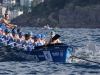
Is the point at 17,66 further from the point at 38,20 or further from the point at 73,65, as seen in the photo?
the point at 38,20

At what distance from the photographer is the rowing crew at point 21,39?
24.5 m

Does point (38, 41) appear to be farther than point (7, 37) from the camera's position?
No

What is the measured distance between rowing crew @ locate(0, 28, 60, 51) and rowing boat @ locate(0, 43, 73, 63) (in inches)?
19.8

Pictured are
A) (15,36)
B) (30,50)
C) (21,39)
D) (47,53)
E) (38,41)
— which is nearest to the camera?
(47,53)

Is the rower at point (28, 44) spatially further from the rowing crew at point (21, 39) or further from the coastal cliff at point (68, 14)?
the coastal cliff at point (68, 14)

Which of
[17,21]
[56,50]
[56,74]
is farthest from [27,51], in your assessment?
[17,21]

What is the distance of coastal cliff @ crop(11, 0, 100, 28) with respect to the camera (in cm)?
14038

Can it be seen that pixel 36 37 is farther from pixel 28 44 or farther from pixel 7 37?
pixel 7 37

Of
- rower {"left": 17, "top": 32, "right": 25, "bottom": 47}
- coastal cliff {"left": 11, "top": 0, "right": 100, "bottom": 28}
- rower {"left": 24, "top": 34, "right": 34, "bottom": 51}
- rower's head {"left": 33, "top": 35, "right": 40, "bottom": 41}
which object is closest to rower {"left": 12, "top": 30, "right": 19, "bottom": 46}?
rower {"left": 17, "top": 32, "right": 25, "bottom": 47}

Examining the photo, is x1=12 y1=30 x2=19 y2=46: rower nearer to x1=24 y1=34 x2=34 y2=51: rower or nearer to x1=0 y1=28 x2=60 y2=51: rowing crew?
x1=0 y1=28 x2=60 y2=51: rowing crew

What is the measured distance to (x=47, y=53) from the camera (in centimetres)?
2266

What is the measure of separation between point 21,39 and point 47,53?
10.1ft

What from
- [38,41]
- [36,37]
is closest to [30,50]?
[36,37]

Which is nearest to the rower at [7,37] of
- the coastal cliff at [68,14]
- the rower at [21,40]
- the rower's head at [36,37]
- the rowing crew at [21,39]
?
the rowing crew at [21,39]
